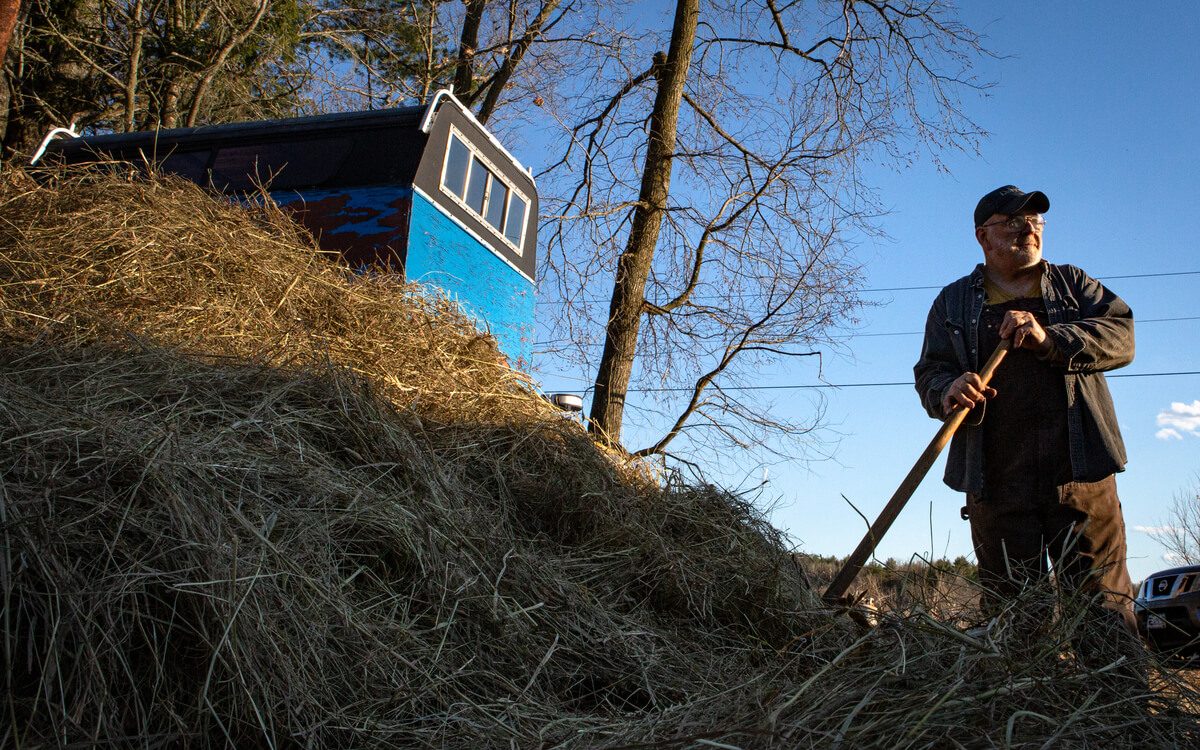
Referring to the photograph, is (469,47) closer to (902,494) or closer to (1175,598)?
(1175,598)

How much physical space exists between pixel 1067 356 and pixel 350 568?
2.25 meters

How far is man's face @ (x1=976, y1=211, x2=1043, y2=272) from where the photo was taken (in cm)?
319

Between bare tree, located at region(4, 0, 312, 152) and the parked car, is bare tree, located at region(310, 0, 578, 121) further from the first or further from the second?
the parked car

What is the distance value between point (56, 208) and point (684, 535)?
10.0ft

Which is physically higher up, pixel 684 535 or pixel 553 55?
pixel 553 55

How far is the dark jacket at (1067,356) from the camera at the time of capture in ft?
9.69

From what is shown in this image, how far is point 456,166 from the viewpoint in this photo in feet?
20.4

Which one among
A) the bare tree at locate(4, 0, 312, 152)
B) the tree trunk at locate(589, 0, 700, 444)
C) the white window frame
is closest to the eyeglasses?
the white window frame

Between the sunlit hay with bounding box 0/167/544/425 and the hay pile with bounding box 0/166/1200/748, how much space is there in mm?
16

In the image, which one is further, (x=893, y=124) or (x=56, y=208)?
(x=893, y=124)

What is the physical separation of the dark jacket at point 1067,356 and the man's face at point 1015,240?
0.09 m

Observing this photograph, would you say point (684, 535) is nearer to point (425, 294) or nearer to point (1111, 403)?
point (1111, 403)

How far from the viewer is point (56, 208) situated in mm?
4086

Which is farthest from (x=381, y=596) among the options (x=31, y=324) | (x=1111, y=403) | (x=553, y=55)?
(x=553, y=55)
